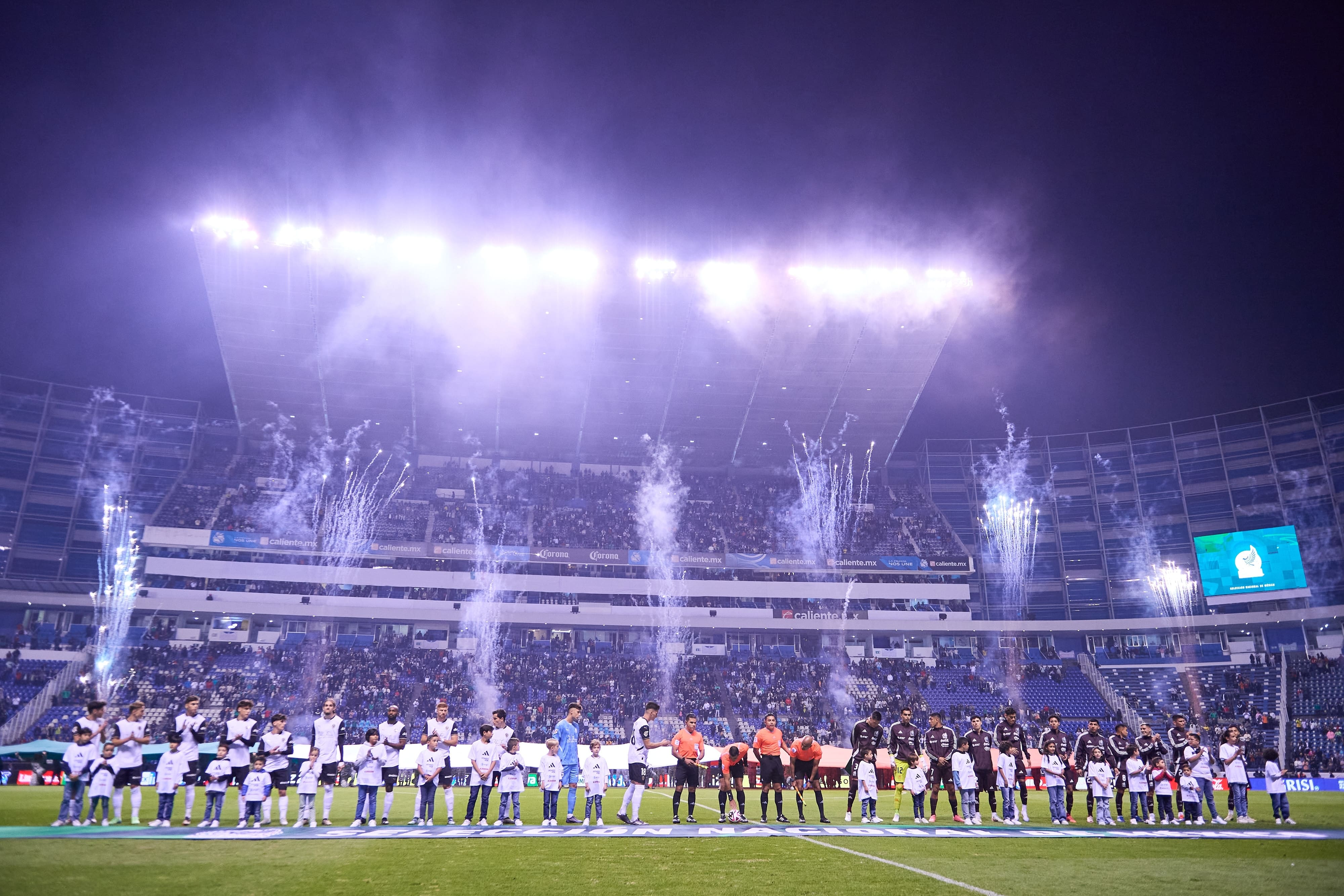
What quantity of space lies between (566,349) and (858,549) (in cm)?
2400

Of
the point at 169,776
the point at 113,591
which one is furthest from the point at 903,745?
the point at 113,591

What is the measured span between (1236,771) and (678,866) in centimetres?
1238

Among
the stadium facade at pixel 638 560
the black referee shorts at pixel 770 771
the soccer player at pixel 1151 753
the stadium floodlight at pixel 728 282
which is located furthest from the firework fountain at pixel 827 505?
the black referee shorts at pixel 770 771

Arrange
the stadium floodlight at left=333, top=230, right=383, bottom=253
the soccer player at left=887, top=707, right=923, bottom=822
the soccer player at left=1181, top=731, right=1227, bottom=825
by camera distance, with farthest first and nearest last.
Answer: the stadium floodlight at left=333, top=230, right=383, bottom=253 < the soccer player at left=1181, top=731, right=1227, bottom=825 < the soccer player at left=887, top=707, right=923, bottom=822

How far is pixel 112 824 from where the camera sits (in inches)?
532

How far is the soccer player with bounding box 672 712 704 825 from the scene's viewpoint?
1430cm

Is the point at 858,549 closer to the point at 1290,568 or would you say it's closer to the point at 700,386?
the point at 700,386

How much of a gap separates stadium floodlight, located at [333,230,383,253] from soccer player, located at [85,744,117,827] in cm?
3111

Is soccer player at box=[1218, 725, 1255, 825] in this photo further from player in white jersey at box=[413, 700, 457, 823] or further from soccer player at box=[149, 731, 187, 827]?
soccer player at box=[149, 731, 187, 827]

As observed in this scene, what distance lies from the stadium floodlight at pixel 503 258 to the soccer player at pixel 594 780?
31490 mm

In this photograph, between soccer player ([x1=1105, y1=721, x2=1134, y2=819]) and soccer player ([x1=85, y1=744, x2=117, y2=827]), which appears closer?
soccer player ([x1=85, y1=744, x2=117, y2=827])

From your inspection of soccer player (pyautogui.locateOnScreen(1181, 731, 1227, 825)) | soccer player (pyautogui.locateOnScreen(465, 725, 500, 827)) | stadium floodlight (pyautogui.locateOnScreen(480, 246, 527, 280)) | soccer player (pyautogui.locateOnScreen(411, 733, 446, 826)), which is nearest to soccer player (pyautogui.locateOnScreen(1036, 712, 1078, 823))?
soccer player (pyautogui.locateOnScreen(1181, 731, 1227, 825))

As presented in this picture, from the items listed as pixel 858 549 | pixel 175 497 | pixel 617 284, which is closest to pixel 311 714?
pixel 175 497

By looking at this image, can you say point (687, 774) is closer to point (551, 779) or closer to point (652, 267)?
point (551, 779)
